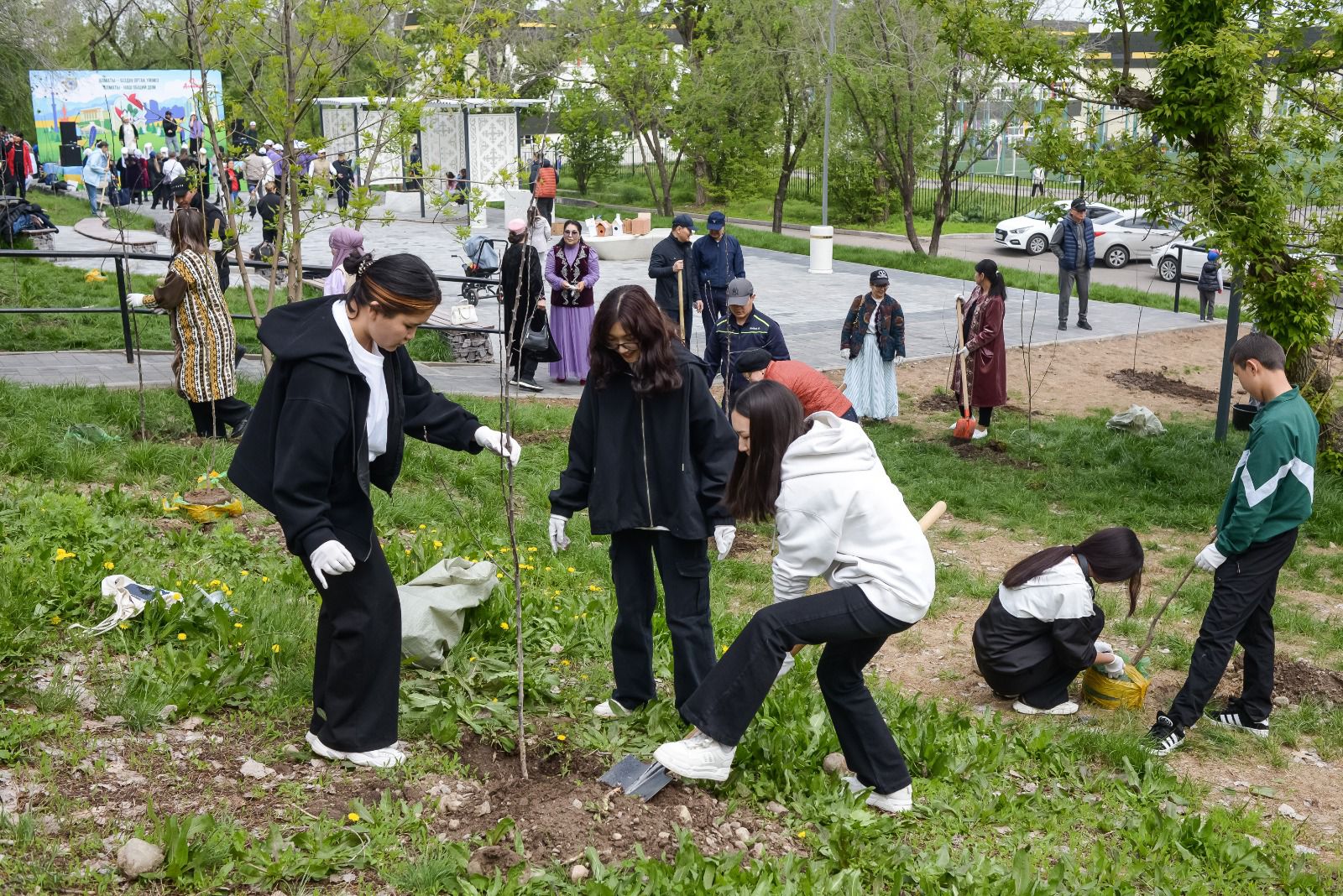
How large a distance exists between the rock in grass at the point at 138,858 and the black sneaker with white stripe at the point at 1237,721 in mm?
4460

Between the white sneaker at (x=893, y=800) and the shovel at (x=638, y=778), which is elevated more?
the shovel at (x=638, y=778)

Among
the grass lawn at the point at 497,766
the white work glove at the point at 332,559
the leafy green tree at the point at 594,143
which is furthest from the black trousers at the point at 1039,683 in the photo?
the leafy green tree at the point at 594,143

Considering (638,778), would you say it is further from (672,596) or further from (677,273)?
(677,273)

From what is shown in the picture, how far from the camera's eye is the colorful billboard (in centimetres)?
2770

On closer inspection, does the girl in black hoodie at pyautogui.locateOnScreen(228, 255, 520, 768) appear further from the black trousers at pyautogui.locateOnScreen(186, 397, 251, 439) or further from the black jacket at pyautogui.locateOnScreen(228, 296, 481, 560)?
the black trousers at pyautogui.locateOnScreen(186, 397, 251, 439)

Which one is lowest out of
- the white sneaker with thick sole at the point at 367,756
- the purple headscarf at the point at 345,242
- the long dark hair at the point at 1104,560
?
the white sneaker with thick sole at the point at 367,756

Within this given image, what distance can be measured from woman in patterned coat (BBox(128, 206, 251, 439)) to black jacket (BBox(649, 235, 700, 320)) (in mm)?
4645

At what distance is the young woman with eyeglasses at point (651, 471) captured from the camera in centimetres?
419

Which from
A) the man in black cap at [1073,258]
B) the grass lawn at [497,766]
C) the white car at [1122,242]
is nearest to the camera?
the grass lawn at [497,766]

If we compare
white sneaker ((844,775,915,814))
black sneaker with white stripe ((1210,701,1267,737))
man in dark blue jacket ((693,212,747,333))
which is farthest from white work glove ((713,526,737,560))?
man in dark blue jacket ((693,212,747,333))

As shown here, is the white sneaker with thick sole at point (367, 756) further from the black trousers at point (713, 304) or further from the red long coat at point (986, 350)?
the black trousers at point (713, 304)

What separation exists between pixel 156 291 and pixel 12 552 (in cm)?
283

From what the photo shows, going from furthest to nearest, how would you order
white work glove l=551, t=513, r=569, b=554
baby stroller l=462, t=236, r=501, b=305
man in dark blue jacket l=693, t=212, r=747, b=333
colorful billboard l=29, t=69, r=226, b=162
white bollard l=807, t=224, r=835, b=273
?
colorful billboard l=29, t=69, r=226, b=162 < white bollard l=807, t=224, r=835, b=273 < baby stroller l=462, t=236, r=501, b=305 < man in dark blue jacket l=693, t=212, r=747, b=333 < white work glove l=551, t=513, r=569, b=554

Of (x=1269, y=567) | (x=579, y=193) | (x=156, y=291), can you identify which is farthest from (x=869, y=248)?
(x=1269, y=567)
